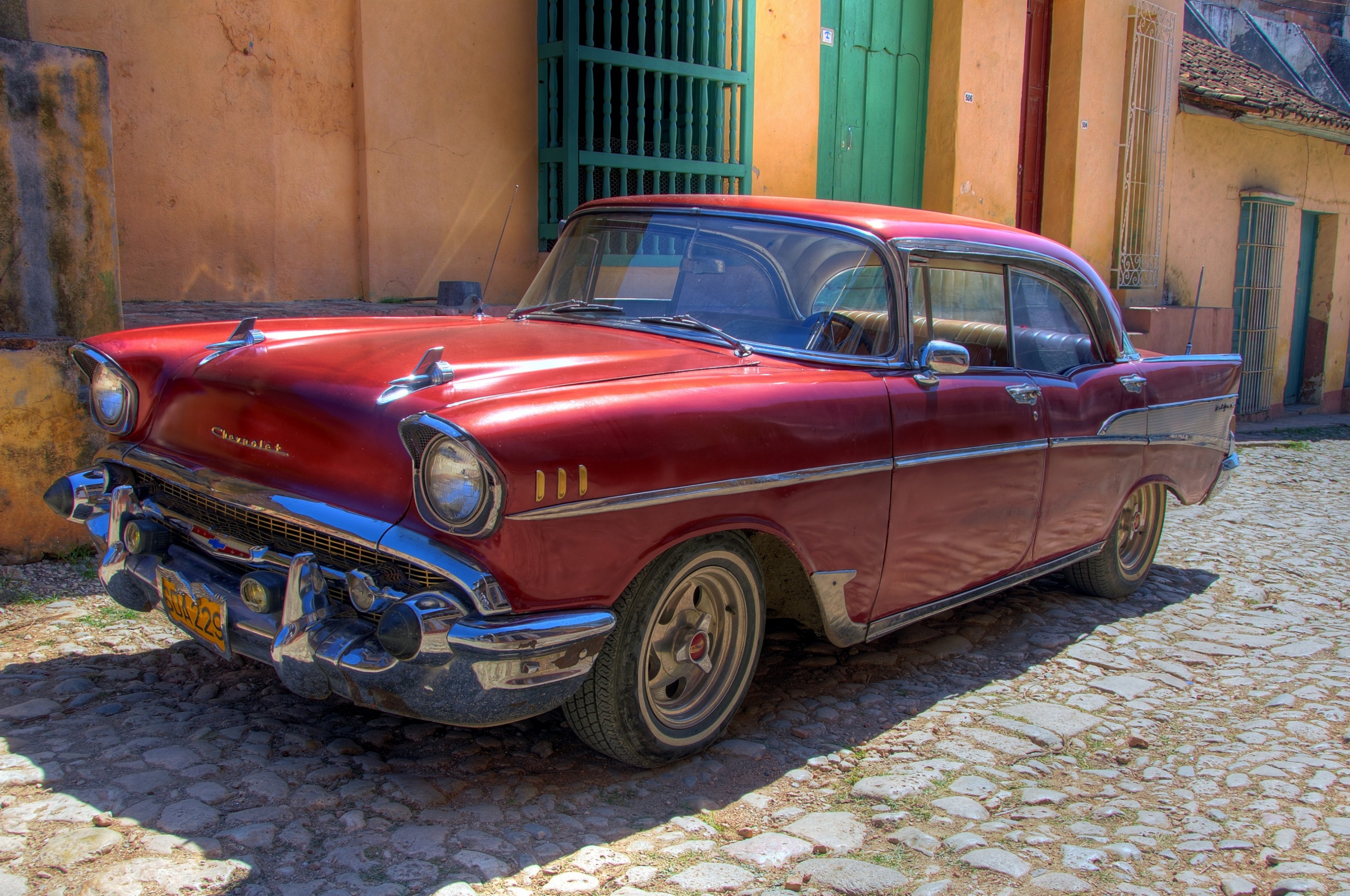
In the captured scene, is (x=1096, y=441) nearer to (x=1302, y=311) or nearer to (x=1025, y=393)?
(x=1025, y=393)

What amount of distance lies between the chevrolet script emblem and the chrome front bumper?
0.25 meters

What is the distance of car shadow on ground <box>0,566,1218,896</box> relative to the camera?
238cm

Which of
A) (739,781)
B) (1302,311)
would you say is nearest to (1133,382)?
(739,781)

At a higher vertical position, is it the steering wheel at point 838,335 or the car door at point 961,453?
the steering wheel at point 838,335

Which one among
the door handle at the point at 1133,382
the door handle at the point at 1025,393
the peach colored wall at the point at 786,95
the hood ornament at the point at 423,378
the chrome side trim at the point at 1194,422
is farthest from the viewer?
the peach colored wall at the point at 786,95

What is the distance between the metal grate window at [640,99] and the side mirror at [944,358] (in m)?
3.76

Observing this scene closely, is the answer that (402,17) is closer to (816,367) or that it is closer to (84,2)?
(84,2)

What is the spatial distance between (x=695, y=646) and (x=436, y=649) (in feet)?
2.77

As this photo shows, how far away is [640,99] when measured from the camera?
22.4ft

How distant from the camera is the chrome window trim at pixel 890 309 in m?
3.24

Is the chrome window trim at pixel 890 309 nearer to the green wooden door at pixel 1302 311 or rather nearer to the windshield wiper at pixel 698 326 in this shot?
the windshield wiper at pixel 698 326

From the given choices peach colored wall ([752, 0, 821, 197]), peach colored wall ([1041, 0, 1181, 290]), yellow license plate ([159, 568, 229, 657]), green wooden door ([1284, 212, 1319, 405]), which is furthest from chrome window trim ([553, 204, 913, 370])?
green wooden door ([1284, 212, 1319, 405])

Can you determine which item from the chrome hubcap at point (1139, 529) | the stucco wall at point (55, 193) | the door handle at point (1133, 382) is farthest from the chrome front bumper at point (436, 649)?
the chrome hubcap at point (1139, 529)

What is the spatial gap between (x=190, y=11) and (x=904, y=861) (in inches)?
212
